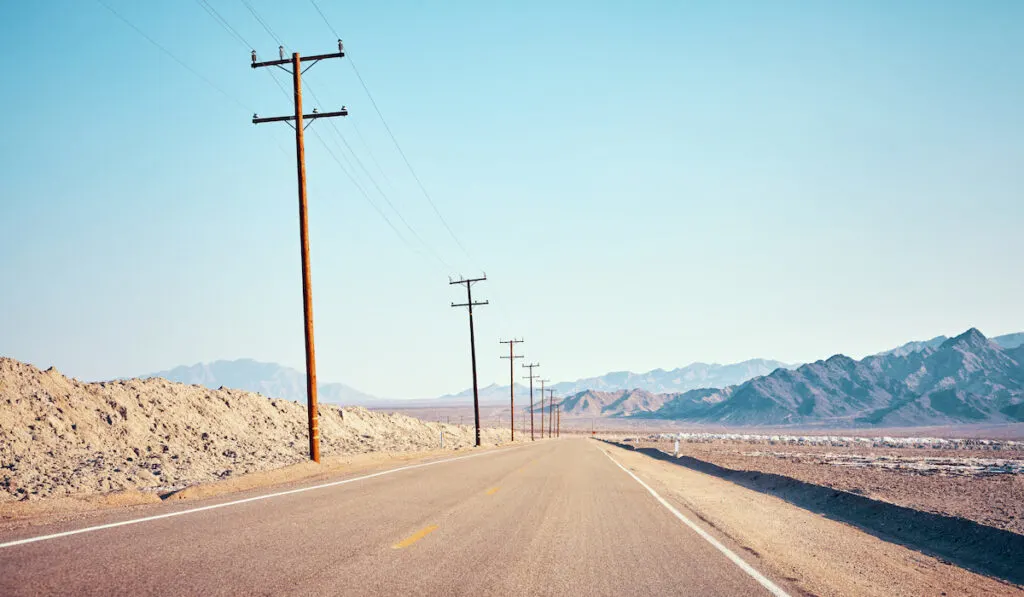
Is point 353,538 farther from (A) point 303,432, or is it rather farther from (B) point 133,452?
(A) point 303,432

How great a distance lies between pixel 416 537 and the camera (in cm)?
880

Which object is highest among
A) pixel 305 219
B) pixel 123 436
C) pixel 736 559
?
pixel 305 219

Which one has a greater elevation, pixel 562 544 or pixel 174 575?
pixel 174 575

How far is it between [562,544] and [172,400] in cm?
3206

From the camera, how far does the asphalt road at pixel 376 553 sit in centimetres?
621

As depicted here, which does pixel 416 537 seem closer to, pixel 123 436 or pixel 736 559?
Result: pixel 736 559

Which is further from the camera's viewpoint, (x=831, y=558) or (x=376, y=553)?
(x=831, y=558)

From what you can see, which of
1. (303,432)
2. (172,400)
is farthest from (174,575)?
(303,432)

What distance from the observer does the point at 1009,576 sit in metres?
9.52

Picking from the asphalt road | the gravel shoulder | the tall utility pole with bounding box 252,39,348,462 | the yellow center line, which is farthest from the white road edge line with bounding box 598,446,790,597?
the tall utility pole with bounding box 252,39,348,462

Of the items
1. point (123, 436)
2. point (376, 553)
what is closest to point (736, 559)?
point (376, 553)

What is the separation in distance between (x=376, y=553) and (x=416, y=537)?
1.20 metres

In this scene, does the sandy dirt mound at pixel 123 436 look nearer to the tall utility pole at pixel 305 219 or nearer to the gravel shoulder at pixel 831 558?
the tall utility pole at pixel 305 219

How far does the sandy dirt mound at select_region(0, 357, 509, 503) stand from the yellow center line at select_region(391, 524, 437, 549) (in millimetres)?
12588
